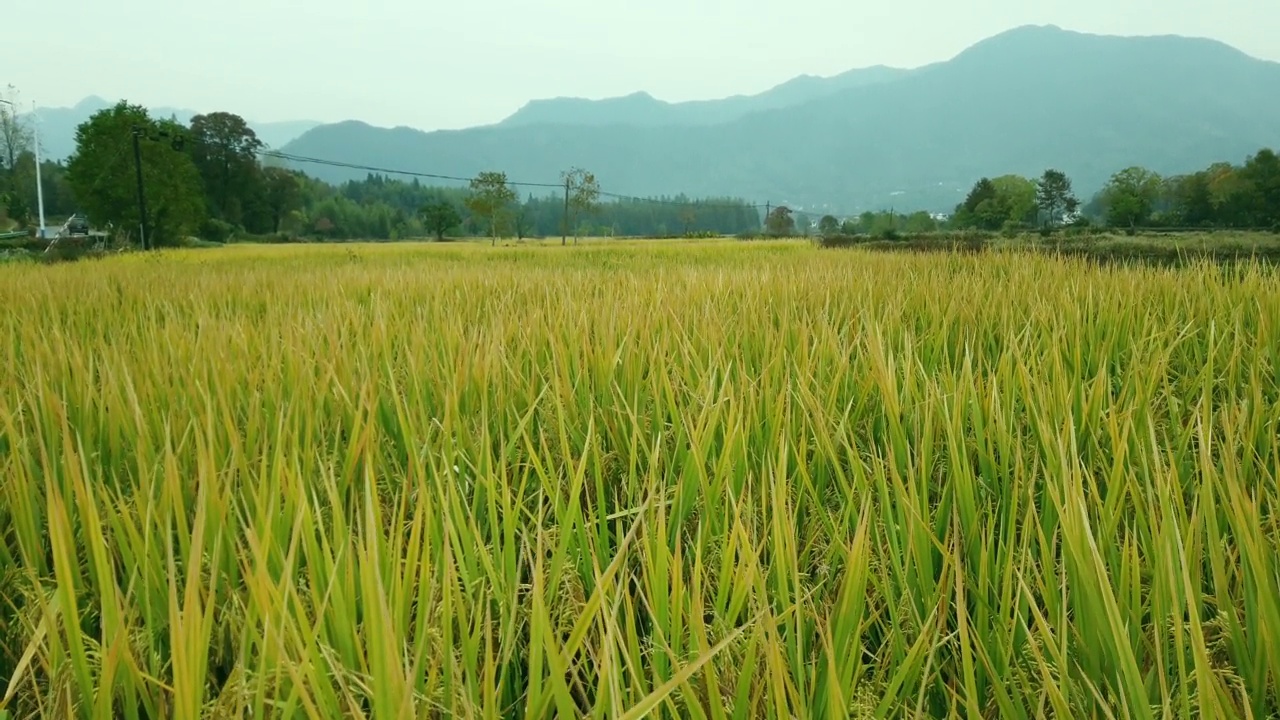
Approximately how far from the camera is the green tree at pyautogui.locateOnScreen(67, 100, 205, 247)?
30.7m

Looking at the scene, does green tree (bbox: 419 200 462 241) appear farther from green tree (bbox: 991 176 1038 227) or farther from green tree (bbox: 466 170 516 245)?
green tree (bbox: 991 176 1038 227)

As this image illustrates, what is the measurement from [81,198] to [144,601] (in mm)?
40464

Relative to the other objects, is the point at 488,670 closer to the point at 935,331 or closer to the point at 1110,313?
the point at 935,331

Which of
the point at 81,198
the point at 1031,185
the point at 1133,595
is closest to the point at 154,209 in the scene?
the point at 81,198

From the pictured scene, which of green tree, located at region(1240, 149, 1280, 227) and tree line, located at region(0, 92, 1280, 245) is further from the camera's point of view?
tree line, located at region(0, 92, 1280, 245)

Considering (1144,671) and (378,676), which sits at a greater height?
(378,676)

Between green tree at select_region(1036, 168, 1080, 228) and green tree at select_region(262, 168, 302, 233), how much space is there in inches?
2028

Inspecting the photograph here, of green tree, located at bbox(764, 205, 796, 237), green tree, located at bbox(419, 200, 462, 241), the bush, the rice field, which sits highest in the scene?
green tree, located at bbox(419, 200, 462, 241)

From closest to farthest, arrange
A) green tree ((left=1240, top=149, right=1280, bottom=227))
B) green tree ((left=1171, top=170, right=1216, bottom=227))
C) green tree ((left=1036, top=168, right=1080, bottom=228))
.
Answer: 1. green tree ((left=1240, top=149, right=1280, bottom=227))
2. green tree ((left=1171, top=170, right=1216, bottom=227))
3. green tree ((left=1036, top=168, right=1080, bottom=228))

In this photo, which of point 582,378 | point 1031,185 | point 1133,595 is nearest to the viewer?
point 1133,595

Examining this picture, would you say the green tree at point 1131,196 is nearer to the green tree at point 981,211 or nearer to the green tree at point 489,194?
the green tree at point 981,211

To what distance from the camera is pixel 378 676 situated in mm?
515

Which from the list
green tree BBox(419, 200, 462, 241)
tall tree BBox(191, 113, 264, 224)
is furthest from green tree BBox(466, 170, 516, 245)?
green tree BBox(419, 200, 462, 241)

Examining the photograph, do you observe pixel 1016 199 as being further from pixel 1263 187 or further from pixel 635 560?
pixel 635 560
